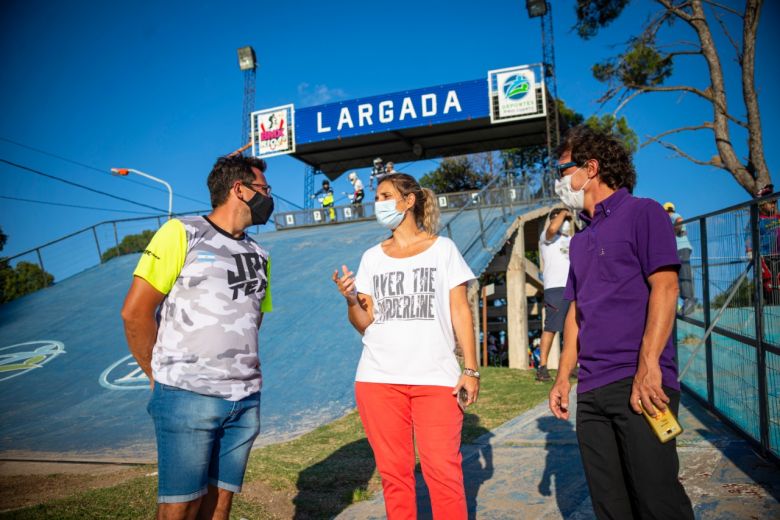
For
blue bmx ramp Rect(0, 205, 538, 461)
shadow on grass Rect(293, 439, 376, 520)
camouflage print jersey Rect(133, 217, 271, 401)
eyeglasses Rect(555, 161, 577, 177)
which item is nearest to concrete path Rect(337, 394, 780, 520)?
shadow on grass Rect(293, 439, 376, 520)

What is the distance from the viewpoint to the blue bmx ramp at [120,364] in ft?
21.4

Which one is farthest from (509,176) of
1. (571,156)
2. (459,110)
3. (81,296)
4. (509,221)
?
(571,156)

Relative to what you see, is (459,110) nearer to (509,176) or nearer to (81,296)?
(509,176)

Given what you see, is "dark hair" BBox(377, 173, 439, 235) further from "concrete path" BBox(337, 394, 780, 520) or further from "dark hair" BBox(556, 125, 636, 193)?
"concrete path" BBox(337, 394, 780, 520)

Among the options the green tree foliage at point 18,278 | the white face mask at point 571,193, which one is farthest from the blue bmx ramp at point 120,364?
the green tree foliage at point 18,278

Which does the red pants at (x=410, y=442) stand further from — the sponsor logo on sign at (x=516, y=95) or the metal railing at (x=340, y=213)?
the sponsor logo on sign at (x=516, y=95)

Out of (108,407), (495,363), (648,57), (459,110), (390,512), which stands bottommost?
(495,363)

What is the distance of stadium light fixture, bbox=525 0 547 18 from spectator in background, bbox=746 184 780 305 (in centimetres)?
2769

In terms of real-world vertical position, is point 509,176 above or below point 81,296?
above

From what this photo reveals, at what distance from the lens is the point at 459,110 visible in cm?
2600

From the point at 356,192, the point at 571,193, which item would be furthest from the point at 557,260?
the point at 356,192

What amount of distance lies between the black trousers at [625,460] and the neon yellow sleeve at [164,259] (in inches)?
70.0

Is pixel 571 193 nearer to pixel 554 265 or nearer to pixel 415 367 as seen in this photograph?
pixel 415 367

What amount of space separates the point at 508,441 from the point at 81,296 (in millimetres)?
12533
